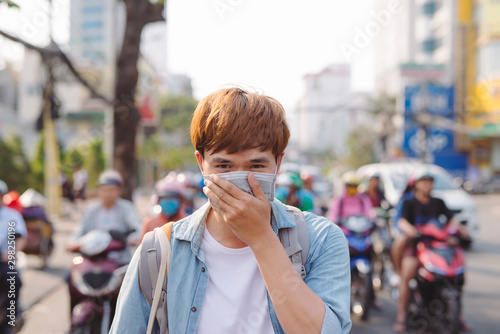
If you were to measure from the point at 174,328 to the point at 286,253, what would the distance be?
1.35ft

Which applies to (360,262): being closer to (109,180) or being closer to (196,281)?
(109,180)

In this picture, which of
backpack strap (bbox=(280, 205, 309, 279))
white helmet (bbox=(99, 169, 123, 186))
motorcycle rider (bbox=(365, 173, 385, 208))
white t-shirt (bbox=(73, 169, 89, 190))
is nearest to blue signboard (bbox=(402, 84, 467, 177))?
white t-shirt (bbox=(73, 169, 89, 190))

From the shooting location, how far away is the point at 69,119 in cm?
3472

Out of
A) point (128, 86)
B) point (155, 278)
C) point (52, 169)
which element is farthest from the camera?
point (52, 169)

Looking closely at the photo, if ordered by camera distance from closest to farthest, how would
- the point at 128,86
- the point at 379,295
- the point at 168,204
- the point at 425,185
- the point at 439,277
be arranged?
the point at 439,277 → the point at 168,204 → the point at 425,185 → the point at 379,295 → the point at 128,86

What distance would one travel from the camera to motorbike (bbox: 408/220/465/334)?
427 centimetres

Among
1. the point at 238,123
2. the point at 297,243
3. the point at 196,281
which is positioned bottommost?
the point at 196,281

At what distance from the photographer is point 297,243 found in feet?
4.63

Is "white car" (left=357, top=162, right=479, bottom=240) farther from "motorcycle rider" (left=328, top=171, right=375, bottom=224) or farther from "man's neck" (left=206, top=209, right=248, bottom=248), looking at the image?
"man's neck" (left=206, top=209, right=248, bottom=248)

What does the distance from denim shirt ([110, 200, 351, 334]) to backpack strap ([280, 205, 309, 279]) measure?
2 cm

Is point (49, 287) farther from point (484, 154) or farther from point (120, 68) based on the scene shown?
point (484, 154)

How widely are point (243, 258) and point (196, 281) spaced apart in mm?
163

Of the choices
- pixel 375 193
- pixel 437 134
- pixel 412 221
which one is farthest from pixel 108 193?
pixel 437 134

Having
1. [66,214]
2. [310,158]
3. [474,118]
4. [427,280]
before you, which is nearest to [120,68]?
[427,280]
